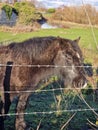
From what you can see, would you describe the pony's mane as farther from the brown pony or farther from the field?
the field

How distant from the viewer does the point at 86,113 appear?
24.9ft

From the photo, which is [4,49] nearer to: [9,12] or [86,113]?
[86,113]

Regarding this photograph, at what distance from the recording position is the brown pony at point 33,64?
19.2 feet

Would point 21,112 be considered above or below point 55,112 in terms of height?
above

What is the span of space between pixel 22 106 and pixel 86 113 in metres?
1.95

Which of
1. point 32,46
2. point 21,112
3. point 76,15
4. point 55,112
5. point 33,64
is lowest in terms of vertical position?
point 76,15

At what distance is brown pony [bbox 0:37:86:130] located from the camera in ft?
19.2

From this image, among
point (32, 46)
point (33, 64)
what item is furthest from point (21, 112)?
point (32, 46)

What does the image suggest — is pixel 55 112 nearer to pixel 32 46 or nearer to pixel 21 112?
pixel 21 112

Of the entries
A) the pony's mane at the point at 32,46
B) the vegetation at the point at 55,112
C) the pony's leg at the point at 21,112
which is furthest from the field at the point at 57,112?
the pony's mane at the point at 32,46

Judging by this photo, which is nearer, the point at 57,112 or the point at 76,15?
the point at 57,112

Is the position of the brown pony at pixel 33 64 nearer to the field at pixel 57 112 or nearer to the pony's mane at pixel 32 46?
the pony's mane at pixel 32 46

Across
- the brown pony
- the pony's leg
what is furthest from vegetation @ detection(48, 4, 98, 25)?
the pony's leg

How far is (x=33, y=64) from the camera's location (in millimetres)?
5957
